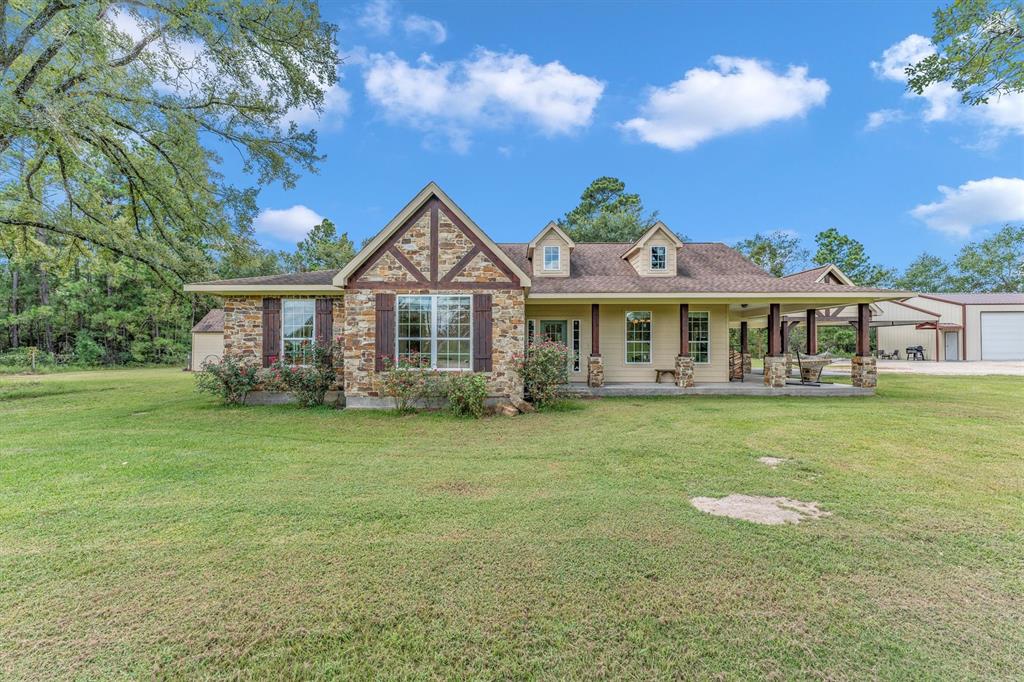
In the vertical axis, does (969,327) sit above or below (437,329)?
above

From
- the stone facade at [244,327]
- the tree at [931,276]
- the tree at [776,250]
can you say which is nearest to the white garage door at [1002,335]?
the tree at [776,250]

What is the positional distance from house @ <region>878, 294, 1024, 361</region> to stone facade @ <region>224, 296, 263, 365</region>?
1448 inches

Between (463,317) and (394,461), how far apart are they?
500 cm

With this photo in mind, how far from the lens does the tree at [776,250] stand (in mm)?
37438

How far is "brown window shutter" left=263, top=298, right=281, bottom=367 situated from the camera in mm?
11258

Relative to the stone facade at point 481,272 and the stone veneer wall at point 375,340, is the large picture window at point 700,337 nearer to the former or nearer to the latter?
the stone veneer wall at point 375,340

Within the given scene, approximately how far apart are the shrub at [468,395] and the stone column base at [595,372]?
417 centimetres

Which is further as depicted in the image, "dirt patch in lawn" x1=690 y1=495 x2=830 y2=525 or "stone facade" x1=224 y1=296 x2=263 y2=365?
"stone facade" x1=224 y1=296 x2=263 y2=365

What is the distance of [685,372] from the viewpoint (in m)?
12.8

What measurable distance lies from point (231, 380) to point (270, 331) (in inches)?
60.9

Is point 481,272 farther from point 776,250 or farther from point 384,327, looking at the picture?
point 776,250

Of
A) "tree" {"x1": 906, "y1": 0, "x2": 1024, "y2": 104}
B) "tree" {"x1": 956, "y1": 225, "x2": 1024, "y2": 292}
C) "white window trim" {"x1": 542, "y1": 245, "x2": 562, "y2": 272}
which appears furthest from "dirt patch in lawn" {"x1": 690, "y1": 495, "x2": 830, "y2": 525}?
"tree" {"x1": 956, "y1": 225, "x2": 1024, "y2": 292}

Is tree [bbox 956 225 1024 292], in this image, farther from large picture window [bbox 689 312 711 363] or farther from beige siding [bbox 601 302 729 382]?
large picture window [bbox 689 312 711 363]

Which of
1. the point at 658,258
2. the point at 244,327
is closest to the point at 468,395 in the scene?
the point at 244,327
